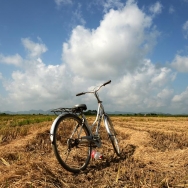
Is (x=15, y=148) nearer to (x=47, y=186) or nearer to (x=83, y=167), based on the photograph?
(x=83, y=167)

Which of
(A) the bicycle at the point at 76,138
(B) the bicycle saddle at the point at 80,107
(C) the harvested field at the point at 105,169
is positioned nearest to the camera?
(C) the harvested field at the point at 105,169

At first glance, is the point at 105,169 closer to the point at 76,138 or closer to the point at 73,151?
the point at 76,138

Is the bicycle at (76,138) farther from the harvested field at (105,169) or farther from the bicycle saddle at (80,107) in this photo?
the harvested field at (105,169)

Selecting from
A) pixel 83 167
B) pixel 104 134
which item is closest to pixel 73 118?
pixel 83 167

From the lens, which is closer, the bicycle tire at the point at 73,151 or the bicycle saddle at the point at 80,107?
the bicycle tire at the point at 73,151

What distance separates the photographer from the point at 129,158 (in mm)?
5840

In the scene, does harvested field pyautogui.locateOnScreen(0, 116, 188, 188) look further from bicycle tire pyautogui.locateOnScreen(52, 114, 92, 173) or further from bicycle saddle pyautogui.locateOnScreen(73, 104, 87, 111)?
bicycle saddle pyautogui.locateOnScreen(73, 104, 87, 111)

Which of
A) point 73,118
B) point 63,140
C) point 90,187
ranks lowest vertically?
point 90,187

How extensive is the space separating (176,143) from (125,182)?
4700mm

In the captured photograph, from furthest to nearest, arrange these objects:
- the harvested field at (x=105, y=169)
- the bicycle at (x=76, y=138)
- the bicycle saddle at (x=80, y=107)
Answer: the bicycle saddle at (x=80, y=107) → the bicycle at (x=76, y=138) → the harvested field at (x=105, y=169)

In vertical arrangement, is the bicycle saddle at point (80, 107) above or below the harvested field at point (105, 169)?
above

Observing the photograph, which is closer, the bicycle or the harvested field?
the harvested field

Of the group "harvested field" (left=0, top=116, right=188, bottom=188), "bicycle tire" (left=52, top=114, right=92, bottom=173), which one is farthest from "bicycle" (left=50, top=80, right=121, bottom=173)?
"harvested field" (left=0, top=116, right=188, bottom=188)

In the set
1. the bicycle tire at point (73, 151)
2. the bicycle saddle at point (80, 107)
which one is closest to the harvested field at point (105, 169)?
the bicycle tire at point (73, 151)
